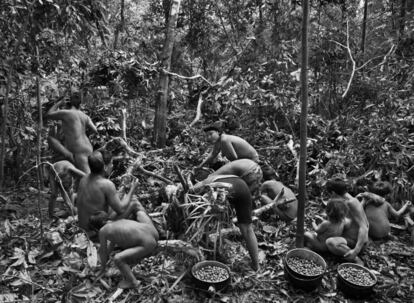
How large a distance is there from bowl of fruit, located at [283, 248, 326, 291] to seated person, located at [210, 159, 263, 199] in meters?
1.29

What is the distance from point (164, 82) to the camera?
7.86m

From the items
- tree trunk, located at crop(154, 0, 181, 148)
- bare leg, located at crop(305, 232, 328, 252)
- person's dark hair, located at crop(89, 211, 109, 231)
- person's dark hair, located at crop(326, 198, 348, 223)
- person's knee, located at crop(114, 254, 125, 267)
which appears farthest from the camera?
tree trunk, located at crop(154, 0, 181, 148)

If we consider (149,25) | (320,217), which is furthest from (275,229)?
(149,25)

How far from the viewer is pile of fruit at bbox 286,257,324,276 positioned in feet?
12.7

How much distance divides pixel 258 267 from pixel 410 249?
2142 millimetres

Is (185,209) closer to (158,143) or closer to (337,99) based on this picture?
(158,143)

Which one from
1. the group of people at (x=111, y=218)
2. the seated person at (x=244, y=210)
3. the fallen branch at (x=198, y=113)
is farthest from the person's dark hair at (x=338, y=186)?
the fallen branch at (x=198, y=113)

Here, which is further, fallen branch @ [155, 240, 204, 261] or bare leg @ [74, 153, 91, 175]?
bare leg @ [74, 153, 91, 175]

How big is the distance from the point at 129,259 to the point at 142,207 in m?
0.69

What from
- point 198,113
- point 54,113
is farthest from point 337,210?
point 198,113

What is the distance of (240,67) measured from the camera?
8.73 metres

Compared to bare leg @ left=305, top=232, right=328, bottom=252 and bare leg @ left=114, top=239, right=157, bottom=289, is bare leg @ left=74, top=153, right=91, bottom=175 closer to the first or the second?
bare leg @ left=114, top=239, right=157, bottom=289

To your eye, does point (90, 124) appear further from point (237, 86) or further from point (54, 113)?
point (237, 86)

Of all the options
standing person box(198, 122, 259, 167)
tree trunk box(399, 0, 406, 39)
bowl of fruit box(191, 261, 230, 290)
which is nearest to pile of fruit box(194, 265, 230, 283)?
bowl of fruit box(191, 261, 230, 290)
